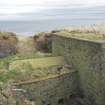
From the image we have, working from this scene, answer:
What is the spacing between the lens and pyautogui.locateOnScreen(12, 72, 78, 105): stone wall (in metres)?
13.5

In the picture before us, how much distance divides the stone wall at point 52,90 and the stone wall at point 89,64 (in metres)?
0.45

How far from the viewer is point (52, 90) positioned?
553 inches

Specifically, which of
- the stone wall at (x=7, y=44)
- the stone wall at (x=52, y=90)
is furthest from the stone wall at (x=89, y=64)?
the stone wall at (x=7, y=44)

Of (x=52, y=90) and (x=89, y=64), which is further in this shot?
(x=52, y=90)

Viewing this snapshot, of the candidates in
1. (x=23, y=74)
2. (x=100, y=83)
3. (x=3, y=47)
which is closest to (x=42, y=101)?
(x=23, y=74)

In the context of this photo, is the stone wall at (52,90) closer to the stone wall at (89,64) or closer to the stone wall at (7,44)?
the stone wall at (89,64)

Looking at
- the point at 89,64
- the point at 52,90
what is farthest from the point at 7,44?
the point at 89,64

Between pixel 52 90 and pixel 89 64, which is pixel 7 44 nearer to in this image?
pixel 52 90

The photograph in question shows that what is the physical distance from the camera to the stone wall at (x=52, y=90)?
13547mm

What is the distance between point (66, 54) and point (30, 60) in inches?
60.1

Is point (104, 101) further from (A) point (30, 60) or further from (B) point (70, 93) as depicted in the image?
(A) point (30, 60)

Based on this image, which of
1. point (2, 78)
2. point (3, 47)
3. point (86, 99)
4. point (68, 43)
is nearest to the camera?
point (2, 78)

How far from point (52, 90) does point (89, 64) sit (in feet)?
5.52

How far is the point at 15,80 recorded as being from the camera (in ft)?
44.2
